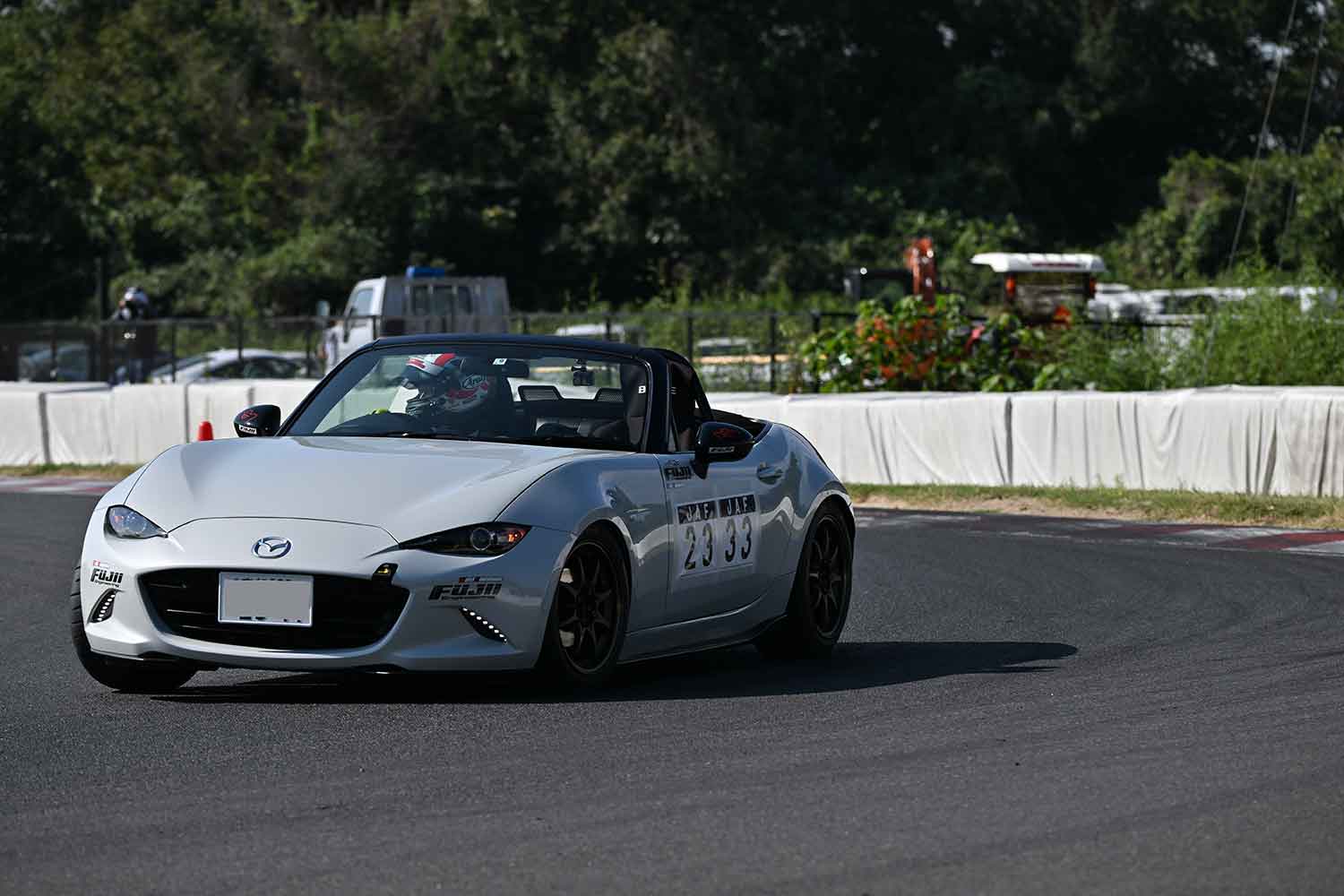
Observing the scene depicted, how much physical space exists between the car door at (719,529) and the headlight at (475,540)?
3.30 ft

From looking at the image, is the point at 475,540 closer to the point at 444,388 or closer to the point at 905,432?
the point at 444,388

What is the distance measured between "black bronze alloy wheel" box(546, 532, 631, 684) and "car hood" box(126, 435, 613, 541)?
0.35 metres

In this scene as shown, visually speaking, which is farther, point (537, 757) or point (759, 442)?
point (759, 442)

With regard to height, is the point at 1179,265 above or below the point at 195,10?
below

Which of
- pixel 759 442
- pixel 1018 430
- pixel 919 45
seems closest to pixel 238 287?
pixel 919 45

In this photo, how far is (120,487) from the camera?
839cm

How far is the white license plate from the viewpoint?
304 inches

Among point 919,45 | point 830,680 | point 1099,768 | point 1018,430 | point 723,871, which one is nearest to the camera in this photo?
point 723,871

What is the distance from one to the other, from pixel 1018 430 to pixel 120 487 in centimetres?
1415

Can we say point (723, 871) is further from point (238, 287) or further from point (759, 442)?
point (238, 287)

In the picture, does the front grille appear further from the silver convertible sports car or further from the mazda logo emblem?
the mazda logo emblem

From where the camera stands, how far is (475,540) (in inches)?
310

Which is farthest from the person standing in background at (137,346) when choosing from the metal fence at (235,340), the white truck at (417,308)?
the white truck at (417,308)

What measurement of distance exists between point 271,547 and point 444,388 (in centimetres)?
149
